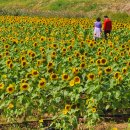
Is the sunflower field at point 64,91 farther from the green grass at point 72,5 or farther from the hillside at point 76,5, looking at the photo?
the hillside at point 76,5

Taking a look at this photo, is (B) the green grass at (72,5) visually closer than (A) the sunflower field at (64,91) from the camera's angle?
No

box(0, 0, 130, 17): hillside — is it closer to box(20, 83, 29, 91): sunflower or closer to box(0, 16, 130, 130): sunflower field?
box(0, 16, 130, 130): sunflower field

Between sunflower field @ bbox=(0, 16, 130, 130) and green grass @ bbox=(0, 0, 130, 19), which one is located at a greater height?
green grass @ bbox=(0, 0, 130, 19)

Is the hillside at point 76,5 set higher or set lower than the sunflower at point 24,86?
higher

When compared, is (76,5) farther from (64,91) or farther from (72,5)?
(64,91)

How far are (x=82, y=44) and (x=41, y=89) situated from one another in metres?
5.07

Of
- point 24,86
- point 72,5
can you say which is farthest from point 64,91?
point 72,5

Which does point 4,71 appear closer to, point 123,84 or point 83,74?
point 83,74

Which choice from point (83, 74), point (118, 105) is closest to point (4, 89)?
point (83, 74)

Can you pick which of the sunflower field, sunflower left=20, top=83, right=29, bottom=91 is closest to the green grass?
the sunflower field

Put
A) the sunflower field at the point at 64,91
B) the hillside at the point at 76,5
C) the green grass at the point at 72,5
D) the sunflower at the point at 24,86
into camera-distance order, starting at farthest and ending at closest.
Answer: the green grass at the point at 72,5
the hillside at the point at 76,5
the sunflower at the point at 24,86
the sunflower field at the point at 64,91

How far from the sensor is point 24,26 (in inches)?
795

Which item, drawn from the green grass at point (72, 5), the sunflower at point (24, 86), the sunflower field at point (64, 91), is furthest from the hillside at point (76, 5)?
the sunflower at point (24, 86)

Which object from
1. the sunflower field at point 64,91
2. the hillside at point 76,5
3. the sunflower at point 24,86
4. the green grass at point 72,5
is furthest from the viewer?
the green grass at point 72,5
